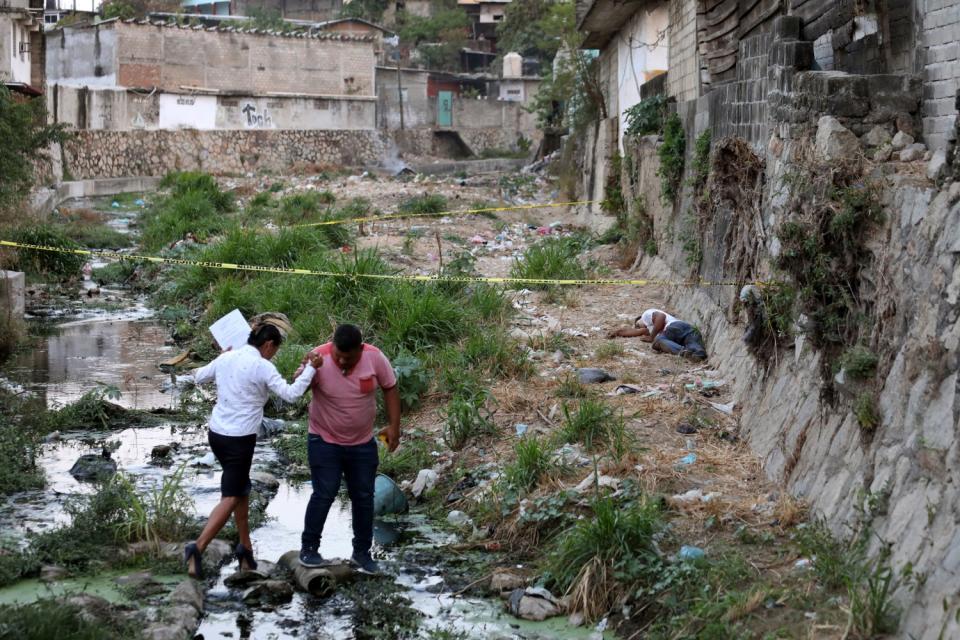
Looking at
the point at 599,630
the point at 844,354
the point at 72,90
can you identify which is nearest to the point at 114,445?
the point at 599,630

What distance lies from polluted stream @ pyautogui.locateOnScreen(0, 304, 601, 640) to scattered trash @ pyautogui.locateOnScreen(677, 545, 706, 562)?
58 centimetres

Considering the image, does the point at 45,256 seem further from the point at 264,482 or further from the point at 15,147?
the point at 264,482

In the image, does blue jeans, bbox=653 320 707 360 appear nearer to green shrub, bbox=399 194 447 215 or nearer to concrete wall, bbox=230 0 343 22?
green shrub, bbox=399 194 447 215

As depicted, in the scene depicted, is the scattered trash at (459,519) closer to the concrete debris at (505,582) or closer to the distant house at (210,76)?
the concrete debris at (505,582)

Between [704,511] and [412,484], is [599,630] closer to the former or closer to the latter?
[704,511]

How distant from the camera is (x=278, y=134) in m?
39.8

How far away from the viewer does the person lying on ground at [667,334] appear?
9.45m

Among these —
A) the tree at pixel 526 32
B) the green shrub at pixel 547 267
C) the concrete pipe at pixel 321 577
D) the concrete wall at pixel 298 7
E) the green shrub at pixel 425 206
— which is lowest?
the concrete pipe at pixel 321 577

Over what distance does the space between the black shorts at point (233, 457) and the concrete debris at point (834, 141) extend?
12.0ft

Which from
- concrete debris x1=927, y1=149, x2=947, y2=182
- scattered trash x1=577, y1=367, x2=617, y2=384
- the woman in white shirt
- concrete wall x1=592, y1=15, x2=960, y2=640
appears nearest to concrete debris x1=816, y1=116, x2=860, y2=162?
concrete wall x1=592, y1=15, x2=960, y2=640

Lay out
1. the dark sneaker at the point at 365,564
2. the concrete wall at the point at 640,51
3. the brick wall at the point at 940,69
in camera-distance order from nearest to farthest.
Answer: the dark sneaker at the point at 365,564, the brick wall at the point at 940,69, the concrete wall at the point at 640,51

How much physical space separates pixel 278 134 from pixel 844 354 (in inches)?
1420

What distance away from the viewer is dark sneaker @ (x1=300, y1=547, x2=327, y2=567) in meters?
5.72

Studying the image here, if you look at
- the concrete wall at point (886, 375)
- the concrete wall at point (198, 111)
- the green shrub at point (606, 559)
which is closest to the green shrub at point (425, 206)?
the concrete wall at point (198, 111)
